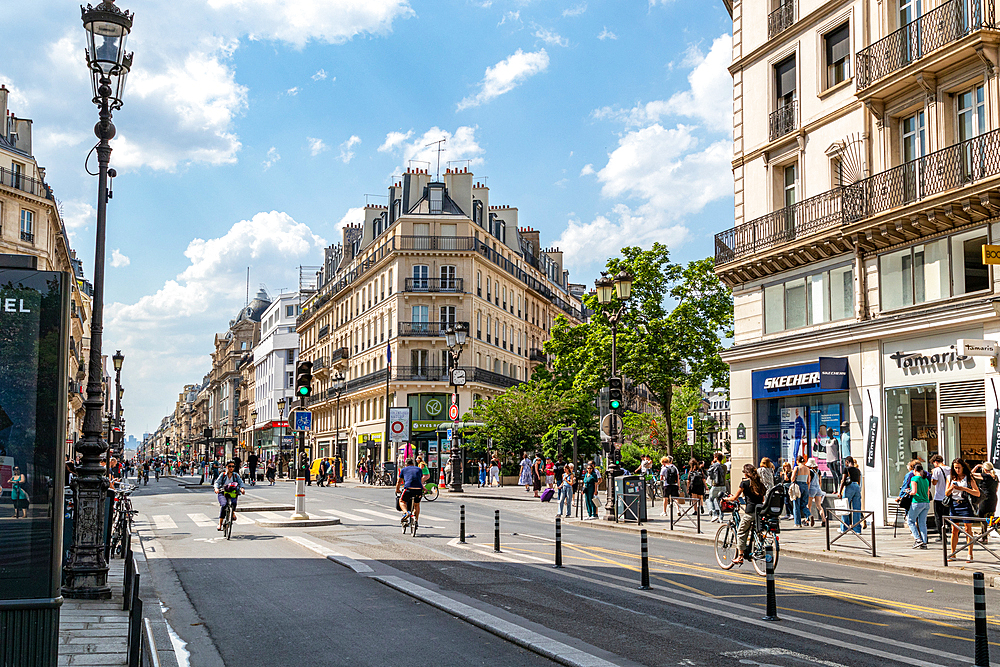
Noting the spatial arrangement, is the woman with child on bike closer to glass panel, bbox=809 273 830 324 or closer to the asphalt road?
the asphalt road

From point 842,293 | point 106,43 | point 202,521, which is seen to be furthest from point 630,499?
point 106,43

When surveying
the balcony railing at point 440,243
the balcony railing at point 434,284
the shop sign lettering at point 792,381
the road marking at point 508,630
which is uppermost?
the balcony railing at point 440,243

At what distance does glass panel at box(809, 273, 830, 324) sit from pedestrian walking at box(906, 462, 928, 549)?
6.62 metres

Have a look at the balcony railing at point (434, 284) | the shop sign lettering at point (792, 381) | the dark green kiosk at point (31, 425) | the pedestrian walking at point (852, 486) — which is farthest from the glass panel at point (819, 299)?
the balcony railing at point (434, 284)

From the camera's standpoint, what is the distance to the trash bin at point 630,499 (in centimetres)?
2344

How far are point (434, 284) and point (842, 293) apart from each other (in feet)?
138

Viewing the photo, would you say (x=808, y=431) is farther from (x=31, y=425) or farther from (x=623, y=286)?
(x=31, y=425)

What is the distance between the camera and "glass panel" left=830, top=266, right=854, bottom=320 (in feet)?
76.0

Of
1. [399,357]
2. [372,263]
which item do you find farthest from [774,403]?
[372,263]

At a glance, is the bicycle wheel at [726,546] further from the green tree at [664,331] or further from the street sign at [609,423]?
the green tree at [664,331]

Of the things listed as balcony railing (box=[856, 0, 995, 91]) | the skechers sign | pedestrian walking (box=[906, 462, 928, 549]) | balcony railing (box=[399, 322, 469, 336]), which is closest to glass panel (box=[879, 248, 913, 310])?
the skechers sign

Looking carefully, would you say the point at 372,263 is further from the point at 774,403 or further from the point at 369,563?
the point at 369,563

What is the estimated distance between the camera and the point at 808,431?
81.1ft

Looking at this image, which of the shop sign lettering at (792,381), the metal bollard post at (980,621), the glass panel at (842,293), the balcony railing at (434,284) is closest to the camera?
the metal bollard post at (980,621)
